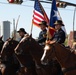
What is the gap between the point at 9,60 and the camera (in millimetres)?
12391

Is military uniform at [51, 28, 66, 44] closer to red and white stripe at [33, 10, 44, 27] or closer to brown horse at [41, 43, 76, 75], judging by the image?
brown horse at [41, 43, 76, 75]

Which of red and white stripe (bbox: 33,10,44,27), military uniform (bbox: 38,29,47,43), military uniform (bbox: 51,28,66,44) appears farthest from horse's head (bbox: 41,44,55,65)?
red and white stripe (bbox: 33,10,44,27)

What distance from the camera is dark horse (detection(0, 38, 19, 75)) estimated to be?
1218 cm

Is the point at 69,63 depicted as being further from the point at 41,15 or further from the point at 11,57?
the point at 41,15

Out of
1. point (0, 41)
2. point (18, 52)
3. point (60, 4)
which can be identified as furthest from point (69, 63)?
point (60, 4)

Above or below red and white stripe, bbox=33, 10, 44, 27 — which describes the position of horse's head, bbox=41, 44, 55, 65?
above

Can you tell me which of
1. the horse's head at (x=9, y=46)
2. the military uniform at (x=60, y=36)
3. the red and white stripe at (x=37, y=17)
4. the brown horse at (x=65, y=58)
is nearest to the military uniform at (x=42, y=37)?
the military uniform at (x=60, y=36)

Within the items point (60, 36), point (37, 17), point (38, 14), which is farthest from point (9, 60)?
point (38, 14)

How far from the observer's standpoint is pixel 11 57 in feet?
40.4

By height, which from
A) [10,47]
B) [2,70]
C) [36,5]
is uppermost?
[36,5]

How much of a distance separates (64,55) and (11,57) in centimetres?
354

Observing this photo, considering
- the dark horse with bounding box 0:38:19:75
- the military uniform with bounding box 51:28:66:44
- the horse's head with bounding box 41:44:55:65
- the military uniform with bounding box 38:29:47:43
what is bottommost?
the dark horse with bounding box 0:38:19:75

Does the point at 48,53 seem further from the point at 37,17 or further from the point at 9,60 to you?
the point at 37,17

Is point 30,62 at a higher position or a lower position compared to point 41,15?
lower
